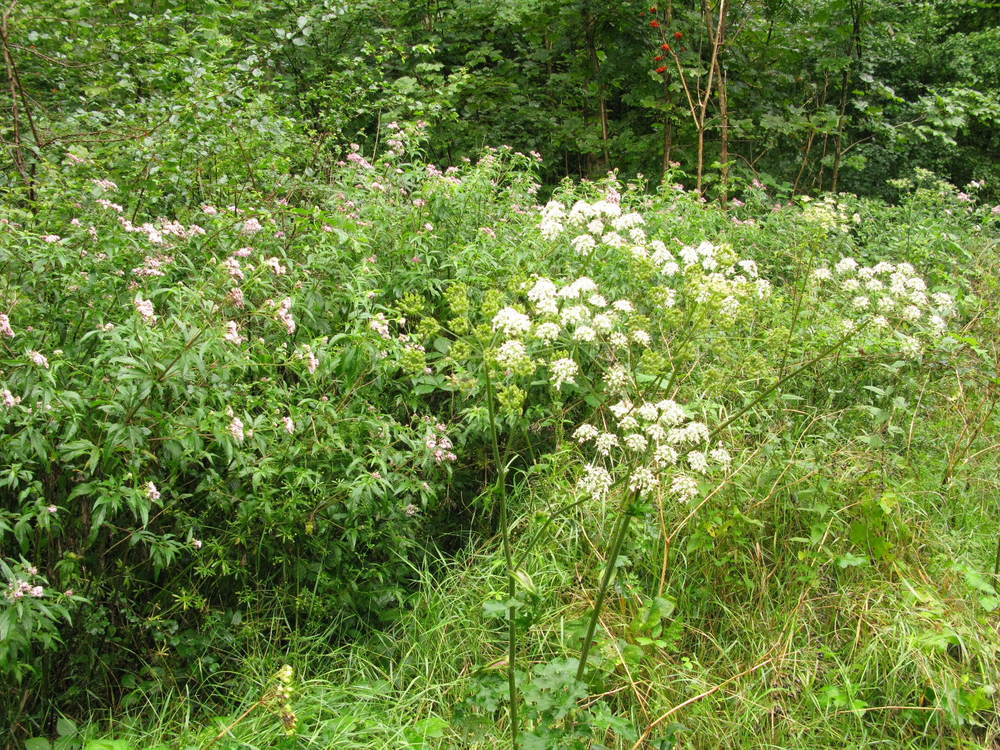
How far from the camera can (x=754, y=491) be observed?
8.96 feet

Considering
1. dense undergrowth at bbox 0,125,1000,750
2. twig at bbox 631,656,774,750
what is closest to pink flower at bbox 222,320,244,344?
dense undergrowth at bbox 0,125,1000,750

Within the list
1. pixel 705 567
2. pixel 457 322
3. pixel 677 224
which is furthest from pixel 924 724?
pixel 677 224

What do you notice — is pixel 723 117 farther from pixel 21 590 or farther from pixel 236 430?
pixel 21 590

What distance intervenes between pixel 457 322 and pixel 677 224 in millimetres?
2742

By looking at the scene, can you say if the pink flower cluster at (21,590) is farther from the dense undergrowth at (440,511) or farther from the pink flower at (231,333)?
the pink flower at (231,333)

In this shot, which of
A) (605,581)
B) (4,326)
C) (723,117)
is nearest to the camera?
(605,581)

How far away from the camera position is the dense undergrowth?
78.3 inches

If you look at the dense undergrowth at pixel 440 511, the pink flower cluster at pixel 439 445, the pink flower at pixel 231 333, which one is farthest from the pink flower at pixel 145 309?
the pink flower cluster at pixel 439 445

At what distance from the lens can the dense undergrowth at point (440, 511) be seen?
199 centimetres

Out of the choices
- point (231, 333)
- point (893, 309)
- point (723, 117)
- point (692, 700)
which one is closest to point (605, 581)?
point (692, 700)

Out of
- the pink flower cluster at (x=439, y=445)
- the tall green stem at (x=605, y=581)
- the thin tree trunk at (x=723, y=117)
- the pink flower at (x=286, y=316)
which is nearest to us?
the tall green stem at (x=605, y=581)

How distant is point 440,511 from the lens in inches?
119

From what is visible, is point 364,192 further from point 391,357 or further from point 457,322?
point 457,322

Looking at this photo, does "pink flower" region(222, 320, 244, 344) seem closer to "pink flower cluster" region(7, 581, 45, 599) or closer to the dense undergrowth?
the dense undergrowth
